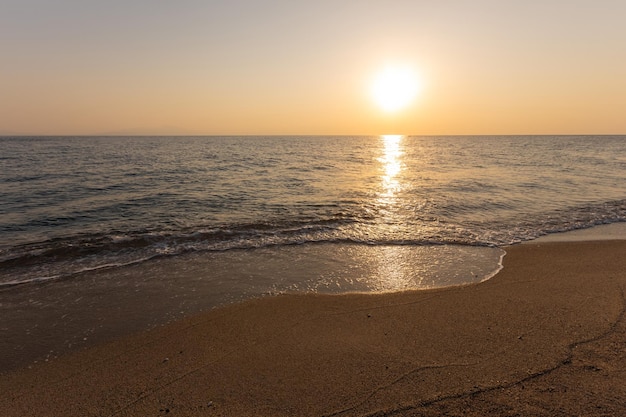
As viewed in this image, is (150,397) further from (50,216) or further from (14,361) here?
(50,216)

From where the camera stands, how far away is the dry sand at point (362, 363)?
4.30 metres

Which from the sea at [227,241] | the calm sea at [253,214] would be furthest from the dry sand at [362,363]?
the calm sea at [253,214]

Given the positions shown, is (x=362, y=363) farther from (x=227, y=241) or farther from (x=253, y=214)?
(x=253, y=214)

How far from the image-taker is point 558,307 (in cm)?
675

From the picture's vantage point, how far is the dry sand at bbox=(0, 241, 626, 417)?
4305 millimetres

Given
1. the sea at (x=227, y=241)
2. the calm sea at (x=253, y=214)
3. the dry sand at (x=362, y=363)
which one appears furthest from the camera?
the calm sea at (x=253, y=214)

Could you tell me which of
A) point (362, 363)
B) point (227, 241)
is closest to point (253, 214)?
point (227, 241)

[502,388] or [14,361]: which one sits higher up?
[502,388]

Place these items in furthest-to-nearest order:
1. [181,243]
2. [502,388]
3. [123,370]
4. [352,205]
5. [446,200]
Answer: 1. [446,200]
2. [352,205]
3. [181,243]
4. [123,370]
5. [502,388]

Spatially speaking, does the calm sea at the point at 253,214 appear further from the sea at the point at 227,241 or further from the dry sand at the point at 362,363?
the dry sand at the point at 362,363

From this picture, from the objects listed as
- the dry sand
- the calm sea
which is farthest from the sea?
the dry sand

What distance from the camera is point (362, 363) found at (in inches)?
202

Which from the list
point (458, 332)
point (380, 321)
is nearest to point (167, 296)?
point (380, 321)

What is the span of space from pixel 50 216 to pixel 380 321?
623 inches
